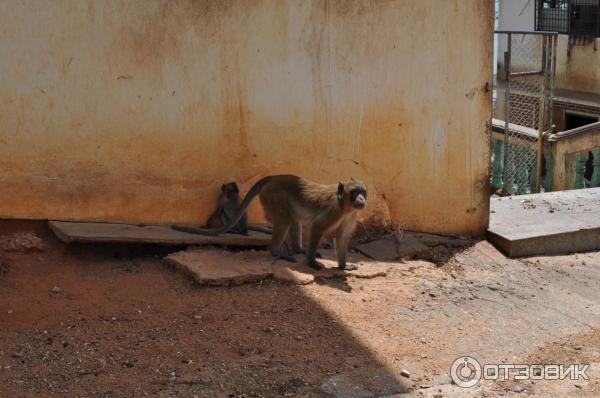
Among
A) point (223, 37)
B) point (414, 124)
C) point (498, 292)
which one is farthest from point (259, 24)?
point (498, 292)

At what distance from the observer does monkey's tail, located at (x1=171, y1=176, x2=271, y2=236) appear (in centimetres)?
→ 708

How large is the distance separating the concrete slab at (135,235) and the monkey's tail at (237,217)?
0.05 metres

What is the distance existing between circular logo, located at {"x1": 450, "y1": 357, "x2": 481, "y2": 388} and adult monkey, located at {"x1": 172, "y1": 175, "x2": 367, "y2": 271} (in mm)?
1671

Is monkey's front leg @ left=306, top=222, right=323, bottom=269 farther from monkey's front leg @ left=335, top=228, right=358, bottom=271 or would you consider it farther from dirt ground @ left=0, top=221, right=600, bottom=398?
dirt ground @ left=0, top=221, right=600, bottom=398

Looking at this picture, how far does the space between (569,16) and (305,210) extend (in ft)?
52.6

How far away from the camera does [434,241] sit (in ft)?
26.5

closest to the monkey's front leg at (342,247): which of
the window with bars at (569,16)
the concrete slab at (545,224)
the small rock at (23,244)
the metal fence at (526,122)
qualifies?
the concrete slab at (545,224)

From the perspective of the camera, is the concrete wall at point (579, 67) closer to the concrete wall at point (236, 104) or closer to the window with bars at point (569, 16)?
the window with bars at point (569, 16)

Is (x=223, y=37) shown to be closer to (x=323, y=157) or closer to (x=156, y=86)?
(x=156, y=86)

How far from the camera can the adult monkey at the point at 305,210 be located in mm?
7035

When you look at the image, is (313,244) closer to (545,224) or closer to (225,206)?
(225,206)

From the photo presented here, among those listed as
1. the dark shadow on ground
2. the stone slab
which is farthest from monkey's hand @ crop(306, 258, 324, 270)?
the stone slab

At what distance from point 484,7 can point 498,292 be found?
2665 mm

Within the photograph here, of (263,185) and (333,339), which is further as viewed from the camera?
(263,185)
